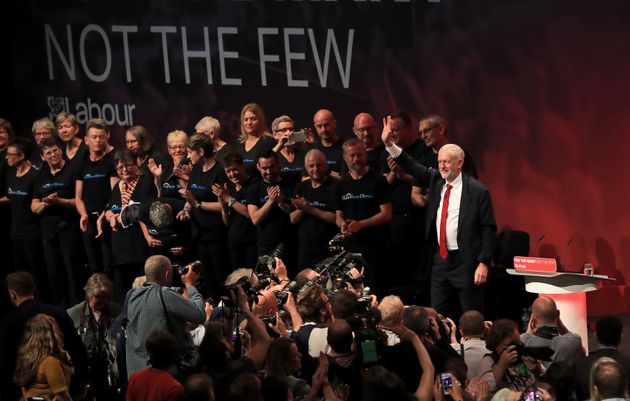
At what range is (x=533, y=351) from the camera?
6844 millimetres

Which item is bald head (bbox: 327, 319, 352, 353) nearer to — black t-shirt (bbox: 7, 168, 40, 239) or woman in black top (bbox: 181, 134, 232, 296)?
woman in black top (bbox: 181, 134, 232, 296)

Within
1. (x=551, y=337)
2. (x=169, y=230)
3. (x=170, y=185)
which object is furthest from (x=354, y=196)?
(x=551, y=337)

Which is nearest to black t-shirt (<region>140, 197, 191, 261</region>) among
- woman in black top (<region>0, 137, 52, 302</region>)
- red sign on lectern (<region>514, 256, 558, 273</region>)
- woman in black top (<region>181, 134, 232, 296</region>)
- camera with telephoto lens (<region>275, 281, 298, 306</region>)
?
woman in black top (<region>181, 134, 232, 296</region>)

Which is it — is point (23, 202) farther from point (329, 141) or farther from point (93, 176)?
point (329, 141)

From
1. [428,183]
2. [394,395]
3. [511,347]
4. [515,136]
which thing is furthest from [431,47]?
[394,395]

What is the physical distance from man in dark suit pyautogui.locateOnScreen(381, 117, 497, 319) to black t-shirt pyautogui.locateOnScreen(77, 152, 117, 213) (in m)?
2.66

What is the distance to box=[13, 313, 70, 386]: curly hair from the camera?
670 cm

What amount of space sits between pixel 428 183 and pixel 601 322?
2780 millimetres

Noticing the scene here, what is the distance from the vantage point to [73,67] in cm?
1368

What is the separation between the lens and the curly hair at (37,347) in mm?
6695

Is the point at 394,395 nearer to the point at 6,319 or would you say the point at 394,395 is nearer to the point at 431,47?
the point at 6,319

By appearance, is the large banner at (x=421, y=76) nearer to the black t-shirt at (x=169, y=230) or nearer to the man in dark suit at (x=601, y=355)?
the black t-shirt at (x=169, y=230)

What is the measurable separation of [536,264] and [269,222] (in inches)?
86.8

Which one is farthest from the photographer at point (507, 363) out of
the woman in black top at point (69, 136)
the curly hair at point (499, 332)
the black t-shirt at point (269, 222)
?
the woman in black top at point (69, 136)
